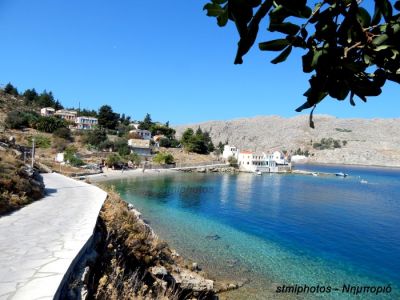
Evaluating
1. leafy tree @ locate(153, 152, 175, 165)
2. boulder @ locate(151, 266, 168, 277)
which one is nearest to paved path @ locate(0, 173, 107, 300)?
boulder @ locate(151, 266, 168, 277)

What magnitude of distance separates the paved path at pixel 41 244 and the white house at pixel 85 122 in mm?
72153

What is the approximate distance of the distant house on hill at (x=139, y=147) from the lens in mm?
68688

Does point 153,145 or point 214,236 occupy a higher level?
point 153,145

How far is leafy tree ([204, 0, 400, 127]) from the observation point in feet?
4.28

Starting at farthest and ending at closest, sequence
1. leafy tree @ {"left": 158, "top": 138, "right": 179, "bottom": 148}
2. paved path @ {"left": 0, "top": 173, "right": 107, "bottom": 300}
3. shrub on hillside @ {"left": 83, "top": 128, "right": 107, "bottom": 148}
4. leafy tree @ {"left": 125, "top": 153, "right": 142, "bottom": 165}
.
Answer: leafy tree @ {"left": 158, "top": 138, "right": 179, "bottom": 148}
shrub on hillside @ {"left": 83, "top": 128, "right": 107, "bottom": 148}
leafy tree @ {"left": 125, "top": 153, "right": 142, "bottom": 165}
paved path @ {"left": 0, "top": 173, "right": 107, "bottom": 300}

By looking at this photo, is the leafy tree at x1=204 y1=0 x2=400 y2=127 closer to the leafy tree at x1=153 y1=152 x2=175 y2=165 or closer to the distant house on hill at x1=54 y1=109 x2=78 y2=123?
the leafy tree at x1=153 y1=152 x2=175 y2=165

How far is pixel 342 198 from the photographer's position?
44.2 metres

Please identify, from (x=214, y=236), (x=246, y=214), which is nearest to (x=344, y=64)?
(x=214, y=236)

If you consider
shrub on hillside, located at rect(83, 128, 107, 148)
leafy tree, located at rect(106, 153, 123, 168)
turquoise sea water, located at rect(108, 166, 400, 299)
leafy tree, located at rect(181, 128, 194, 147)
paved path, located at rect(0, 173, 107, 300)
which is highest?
leafy tree, located at rect(181, 128, 194, 147)

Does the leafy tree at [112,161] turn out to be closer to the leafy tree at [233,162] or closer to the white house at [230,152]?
the leafy tree at [233,162]

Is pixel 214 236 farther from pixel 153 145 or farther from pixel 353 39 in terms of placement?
pixel 153 145

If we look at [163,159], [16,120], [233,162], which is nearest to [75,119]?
[16,120]

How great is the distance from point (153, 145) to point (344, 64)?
3181 inches

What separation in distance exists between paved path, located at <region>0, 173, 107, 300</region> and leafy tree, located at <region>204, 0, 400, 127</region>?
12.5ft
